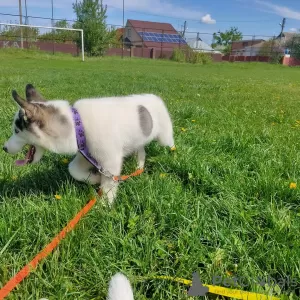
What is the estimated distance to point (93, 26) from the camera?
37.4 m

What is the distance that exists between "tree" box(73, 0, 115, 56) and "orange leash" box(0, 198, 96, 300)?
38.0m

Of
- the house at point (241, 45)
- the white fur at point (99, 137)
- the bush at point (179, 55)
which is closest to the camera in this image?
the white fur at point (99, 137)

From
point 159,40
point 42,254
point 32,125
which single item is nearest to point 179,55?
point 159,40

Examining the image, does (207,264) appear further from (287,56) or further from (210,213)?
(287,56)

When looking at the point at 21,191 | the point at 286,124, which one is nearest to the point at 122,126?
the point at 21,191

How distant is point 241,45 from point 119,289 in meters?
83.3

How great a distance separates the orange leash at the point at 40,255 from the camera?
5.19ft

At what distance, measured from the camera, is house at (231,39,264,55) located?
5504cm

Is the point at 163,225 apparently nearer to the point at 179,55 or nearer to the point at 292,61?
the point at 179,55

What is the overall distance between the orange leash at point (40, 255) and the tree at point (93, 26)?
3803 cm

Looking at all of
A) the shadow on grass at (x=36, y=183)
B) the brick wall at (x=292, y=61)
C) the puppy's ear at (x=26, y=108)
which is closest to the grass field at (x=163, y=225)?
the shadow on grass at (x=36, y=183)

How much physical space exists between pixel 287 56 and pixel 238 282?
164 feet

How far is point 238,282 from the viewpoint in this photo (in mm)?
1720

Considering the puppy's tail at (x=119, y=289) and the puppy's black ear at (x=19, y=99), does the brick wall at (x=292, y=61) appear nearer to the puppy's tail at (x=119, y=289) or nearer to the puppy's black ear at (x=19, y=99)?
the puppy's black ear at (x=19, y=99)
